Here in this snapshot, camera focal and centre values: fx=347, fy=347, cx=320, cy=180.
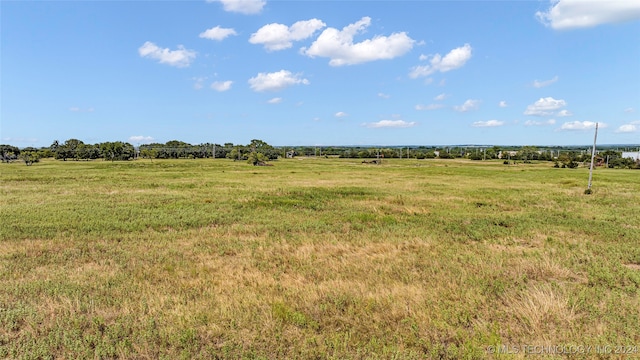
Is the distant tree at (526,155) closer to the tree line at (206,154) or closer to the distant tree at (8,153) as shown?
the tree line at (206,154)

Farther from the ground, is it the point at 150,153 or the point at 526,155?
the point at 150,153

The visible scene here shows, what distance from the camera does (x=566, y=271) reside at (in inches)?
343

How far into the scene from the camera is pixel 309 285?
7.85 meters

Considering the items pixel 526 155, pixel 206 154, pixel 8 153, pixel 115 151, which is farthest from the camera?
pixel 206 154

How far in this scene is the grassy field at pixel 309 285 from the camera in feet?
18.4

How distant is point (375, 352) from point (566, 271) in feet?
20.7

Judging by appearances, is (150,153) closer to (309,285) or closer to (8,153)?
(8,153)

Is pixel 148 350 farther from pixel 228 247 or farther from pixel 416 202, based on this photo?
pixel 416 202

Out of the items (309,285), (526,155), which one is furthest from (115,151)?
(526,155)

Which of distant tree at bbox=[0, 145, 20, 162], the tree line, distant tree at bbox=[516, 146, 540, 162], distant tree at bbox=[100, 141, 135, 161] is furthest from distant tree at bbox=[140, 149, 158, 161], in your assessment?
distant tree at bbox=[516, 146, 540, 162]

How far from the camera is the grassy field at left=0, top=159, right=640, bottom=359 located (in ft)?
18.4

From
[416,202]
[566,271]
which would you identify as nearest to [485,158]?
[416,202]

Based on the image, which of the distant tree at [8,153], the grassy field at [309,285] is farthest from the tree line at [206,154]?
the grassy field at [309,285]

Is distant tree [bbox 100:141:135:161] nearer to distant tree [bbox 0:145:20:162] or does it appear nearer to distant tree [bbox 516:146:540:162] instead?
distant tree [bbox 0:145:20:162]
